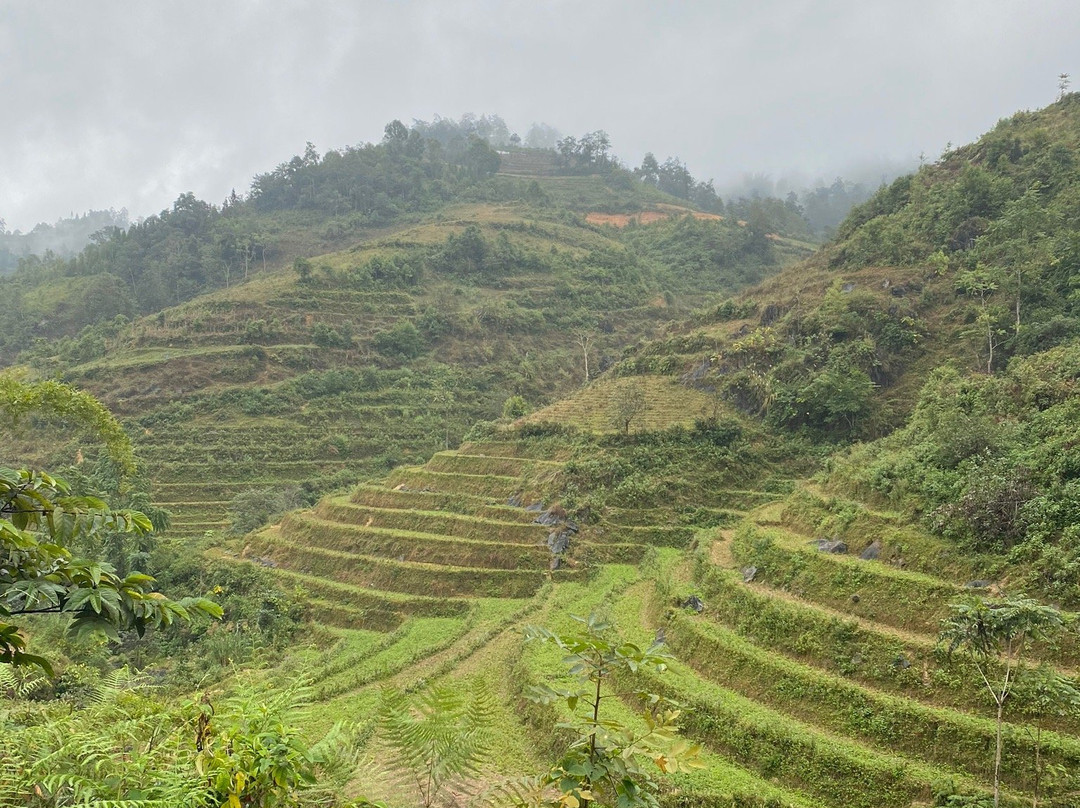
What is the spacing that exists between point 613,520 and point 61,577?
75.6ft

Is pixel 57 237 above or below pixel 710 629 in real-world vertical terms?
above

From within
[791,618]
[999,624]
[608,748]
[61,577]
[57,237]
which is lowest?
[791,618]

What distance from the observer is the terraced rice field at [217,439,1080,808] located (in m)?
10.2

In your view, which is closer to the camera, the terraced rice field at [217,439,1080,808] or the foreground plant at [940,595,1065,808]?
the foreground plant at [940,595,1065,808]

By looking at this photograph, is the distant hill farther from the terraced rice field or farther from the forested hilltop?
the terraced rice field

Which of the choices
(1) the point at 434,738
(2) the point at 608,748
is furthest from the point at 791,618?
(2) the point at 608,748

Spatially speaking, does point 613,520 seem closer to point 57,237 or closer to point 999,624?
point 999,624

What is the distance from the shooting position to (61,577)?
8.91 ft

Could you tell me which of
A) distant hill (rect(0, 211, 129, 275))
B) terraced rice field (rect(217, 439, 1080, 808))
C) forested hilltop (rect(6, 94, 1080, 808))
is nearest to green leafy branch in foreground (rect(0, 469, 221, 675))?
forested hilltop (rect(6, 94, 1080, 808))

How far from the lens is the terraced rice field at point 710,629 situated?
1019 cm

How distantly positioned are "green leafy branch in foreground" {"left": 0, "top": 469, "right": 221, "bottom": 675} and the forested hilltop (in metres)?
0.65

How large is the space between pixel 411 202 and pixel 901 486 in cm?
7130

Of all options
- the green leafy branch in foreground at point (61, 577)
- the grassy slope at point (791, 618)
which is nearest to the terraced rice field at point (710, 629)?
the grassy slope at point (791, 618)

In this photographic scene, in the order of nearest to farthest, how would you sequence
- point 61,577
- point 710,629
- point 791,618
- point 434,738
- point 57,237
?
point 61,577 < point 434,738 < point 791,618 < point 710,629 < point 57,237
